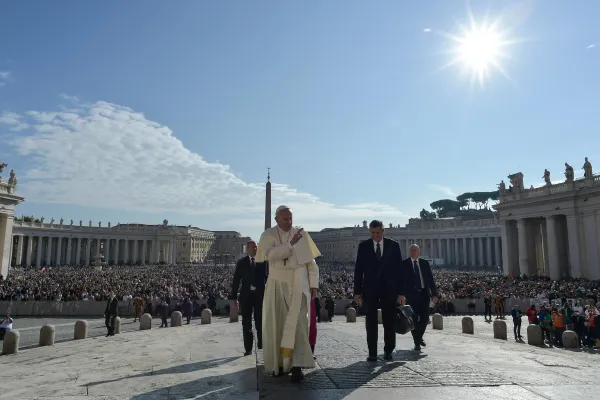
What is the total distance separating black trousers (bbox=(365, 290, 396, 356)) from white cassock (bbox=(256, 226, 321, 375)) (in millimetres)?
1424

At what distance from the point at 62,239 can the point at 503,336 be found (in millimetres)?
116457

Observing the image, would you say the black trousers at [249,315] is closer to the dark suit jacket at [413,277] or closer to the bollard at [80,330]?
the dark suit jacket at [413,277]

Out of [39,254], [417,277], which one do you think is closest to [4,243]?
[417,277]

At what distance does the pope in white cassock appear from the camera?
5.45m

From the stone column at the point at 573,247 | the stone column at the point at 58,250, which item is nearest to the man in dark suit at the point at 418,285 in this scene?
the stone column at the point at 573,247

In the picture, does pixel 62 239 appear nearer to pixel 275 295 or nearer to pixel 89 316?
pixel 89 316

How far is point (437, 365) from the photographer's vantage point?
6.16 metres

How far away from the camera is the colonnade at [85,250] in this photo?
326 feet

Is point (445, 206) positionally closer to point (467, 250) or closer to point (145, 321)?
point (467, 250)

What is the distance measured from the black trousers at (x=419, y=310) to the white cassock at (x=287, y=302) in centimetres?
351

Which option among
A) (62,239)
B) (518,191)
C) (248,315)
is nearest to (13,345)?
(248,315)

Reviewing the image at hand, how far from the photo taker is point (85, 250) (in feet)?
392

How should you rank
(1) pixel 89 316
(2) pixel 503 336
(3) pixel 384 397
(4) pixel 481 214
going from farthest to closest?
1. (4) pixel 481 214
2. (1) pixel 89 316
3. (2) pixel 503 336
4. (3) pixel 384 397

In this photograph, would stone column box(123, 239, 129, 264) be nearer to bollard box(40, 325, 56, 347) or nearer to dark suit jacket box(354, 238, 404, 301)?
bollard box(40, 325, 56, 347)
